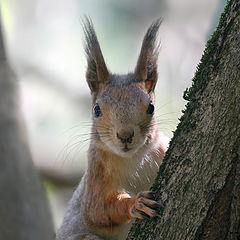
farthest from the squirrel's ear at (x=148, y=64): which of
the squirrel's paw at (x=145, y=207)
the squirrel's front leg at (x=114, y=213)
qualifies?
the squirrel's paw at (x=145, y=207)

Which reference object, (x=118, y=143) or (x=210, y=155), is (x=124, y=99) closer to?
(x=118, y=143)

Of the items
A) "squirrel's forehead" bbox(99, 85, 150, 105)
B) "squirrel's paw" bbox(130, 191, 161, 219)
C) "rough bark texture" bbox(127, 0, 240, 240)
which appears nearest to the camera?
"rough bark texture" bbox(127, 0, 240, 240)

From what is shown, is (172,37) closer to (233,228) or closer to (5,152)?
(5,152)

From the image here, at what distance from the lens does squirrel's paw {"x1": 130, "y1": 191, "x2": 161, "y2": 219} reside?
2508mm

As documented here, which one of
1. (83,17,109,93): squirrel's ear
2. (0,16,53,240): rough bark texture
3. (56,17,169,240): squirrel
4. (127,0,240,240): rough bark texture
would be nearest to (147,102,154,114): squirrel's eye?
(56,17,169,240): squirrel

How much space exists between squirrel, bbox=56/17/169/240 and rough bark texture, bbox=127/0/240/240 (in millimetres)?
555

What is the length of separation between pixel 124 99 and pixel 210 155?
93 centimetres

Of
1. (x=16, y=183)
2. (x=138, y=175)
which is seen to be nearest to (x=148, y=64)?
(x=138, y=175)

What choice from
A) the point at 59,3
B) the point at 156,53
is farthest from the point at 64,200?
the point at 156,53

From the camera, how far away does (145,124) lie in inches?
124

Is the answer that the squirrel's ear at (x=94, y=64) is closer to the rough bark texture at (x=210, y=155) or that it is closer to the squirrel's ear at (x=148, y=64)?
the squirrel's ear at (x=148, y=64)

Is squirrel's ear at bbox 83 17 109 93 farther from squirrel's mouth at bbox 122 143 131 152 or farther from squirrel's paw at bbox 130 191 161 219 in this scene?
squirrel's paw at bbox 130 191 161 219

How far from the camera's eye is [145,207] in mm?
2555

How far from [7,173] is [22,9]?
15.0ft
